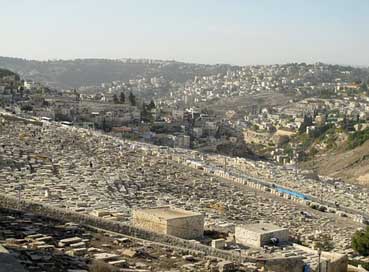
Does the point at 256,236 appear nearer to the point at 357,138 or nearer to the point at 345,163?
the point at 345,163

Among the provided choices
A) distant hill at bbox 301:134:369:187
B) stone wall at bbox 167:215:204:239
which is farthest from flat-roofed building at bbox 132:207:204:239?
distant hill at bbox 301:134:369:187

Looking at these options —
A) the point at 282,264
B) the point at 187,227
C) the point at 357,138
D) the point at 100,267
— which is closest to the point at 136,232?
the point at 187,227

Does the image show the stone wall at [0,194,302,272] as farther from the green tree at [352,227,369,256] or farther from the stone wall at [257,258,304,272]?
the green tree at [352,227,369,256]

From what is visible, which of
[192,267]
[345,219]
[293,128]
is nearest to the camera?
[192,267]

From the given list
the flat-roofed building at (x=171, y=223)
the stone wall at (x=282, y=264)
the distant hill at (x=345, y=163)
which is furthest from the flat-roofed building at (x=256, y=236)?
the distant hill at (x=345, y=163)

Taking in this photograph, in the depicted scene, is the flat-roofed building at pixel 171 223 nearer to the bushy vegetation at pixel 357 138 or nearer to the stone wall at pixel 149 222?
the stone wall at pixel 149 222

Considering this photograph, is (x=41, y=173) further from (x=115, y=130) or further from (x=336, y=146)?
(x=336, y=146)

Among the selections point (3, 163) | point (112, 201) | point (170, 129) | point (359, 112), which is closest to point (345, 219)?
point (112, 201)
